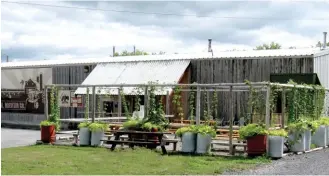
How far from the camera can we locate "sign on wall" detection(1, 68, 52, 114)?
31.4 meters

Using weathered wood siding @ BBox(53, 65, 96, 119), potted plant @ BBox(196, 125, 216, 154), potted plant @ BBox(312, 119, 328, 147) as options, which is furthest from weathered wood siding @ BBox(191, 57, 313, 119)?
potted plant @ BBox(196, 125, 216, 154)

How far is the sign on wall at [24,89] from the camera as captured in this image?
103 ft

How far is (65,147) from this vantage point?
1571 cm

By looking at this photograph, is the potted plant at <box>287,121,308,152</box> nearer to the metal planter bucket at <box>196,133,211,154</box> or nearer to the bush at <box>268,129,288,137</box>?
the bush at <box>268,129,288,137</box>

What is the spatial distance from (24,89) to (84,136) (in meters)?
17.4

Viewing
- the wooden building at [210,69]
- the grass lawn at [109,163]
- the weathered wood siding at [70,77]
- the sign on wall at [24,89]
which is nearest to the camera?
the grass lawn at [109,163]

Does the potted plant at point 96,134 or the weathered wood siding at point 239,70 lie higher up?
the weathered wood siding at point 239,70

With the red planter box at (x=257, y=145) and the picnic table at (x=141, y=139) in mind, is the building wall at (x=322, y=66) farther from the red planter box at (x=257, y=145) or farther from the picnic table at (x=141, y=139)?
the picnic table at (x=141, y=139)

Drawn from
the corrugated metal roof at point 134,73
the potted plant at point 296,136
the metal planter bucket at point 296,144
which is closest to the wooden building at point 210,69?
the corrugated metal roof at point 134,73

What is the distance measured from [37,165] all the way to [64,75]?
20.2 meters

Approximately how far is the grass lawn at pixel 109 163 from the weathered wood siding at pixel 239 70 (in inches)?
418

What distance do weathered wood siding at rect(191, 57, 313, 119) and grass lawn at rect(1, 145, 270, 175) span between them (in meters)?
10.6

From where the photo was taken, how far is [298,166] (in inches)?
458

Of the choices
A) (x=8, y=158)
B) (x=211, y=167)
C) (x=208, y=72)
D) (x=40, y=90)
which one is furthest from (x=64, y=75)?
(x=211, y=167)
